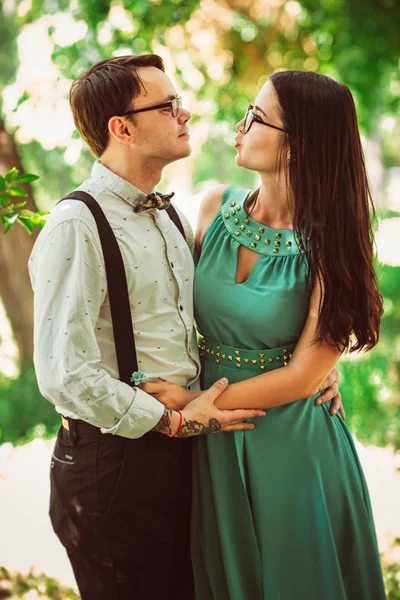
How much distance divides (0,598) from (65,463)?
64.7 inches

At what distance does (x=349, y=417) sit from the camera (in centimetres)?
565

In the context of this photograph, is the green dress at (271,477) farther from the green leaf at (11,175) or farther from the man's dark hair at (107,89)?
the green leaf at (11,175)

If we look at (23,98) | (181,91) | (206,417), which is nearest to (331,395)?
(206,417)

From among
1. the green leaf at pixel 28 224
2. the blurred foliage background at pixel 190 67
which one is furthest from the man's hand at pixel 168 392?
the blurred foliage background at pixel 190 67

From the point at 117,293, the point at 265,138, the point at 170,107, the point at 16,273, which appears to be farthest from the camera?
the point at 16,273

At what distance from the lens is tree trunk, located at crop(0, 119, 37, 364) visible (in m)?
4.98

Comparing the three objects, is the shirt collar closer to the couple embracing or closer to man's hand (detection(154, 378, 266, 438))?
the couple embracing

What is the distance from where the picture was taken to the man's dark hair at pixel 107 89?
2230mm

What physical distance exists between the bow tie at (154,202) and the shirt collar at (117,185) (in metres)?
0.03

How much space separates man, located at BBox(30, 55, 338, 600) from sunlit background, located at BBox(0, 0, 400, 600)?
3.32 ft

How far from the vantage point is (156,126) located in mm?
2266

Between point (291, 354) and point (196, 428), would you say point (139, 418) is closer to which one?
point (196, 428)

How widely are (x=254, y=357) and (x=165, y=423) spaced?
0.43m

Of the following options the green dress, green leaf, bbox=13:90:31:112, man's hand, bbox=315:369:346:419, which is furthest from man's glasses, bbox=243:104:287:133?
green leaf, bbox=13:90:31:112
